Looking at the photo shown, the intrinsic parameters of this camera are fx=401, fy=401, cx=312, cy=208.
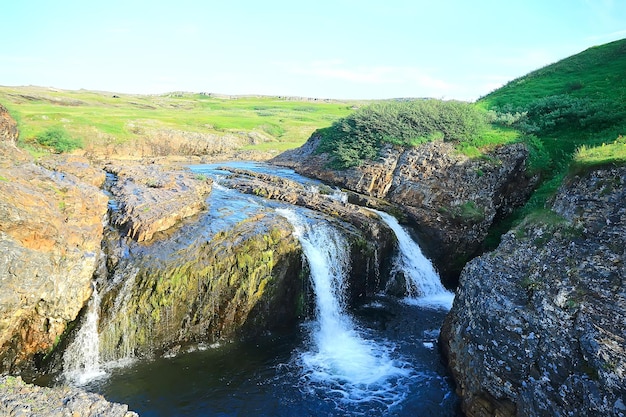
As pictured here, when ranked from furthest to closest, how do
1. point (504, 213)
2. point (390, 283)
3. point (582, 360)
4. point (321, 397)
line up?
point (504, 213) → point (390, 283) → point (321, 397) → point (582, 360)

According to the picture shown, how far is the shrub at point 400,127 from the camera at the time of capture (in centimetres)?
2603

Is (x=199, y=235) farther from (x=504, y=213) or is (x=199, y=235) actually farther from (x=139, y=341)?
(x=504, y=213)

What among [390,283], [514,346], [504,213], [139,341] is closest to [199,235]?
[139,341]

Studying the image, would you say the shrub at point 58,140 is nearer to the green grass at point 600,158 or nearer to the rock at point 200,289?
the rock at point 200,289

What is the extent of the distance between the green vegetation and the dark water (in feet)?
48.7

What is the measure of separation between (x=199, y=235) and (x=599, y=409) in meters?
12.9

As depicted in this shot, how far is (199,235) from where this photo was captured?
15.5 meters

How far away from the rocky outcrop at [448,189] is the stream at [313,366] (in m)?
4.18

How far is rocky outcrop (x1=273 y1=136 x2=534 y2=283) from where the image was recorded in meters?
21.5

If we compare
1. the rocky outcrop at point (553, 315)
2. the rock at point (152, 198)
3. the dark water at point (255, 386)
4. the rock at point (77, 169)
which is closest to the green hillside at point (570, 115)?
the rocky outcrop at point (553, 315)

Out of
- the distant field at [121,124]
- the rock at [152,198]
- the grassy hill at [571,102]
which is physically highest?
the grassy hill at [571,102]

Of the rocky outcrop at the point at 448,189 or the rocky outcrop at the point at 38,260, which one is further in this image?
the rocky outcrop at the point at 448,189

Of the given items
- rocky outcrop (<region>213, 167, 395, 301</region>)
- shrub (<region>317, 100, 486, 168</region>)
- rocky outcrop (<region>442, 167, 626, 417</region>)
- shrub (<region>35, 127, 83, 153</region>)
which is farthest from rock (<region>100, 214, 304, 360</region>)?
shrub (<region>35, 127, 83, 153</region>)

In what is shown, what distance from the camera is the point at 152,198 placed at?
16984 millimetres
